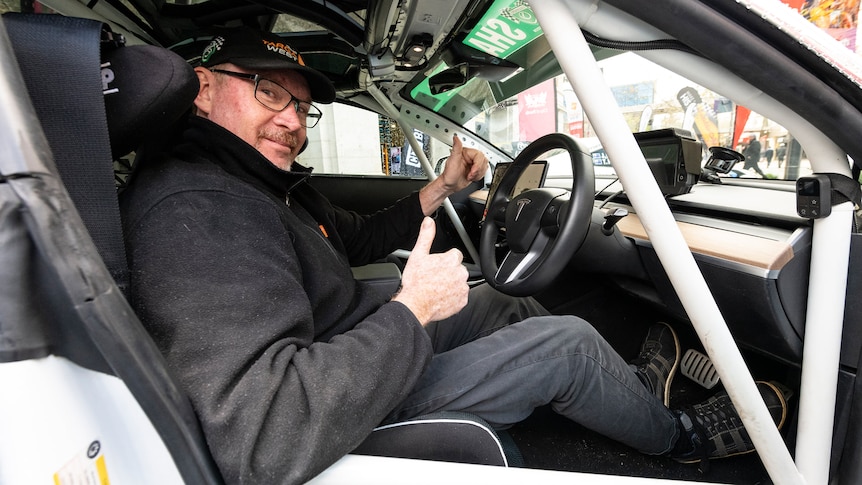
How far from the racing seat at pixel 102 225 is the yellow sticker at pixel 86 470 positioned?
64mm

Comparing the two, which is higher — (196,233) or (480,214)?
(196,233)

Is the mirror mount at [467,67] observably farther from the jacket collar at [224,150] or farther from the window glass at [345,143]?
the window glass at [345,143]

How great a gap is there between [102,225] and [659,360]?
4.92ft

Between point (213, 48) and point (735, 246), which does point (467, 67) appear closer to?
point (213, 48)

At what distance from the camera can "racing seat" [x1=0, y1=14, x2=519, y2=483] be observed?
42 centimetres

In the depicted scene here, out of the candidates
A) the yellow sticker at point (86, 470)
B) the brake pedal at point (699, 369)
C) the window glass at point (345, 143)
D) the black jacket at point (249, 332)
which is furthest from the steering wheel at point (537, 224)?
the window glass at point (345, 143)

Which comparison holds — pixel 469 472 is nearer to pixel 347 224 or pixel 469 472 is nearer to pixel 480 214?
pixel 347 224

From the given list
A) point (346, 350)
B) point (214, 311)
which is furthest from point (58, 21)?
point (346, 350)

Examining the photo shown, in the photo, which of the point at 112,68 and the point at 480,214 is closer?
the point at 112,68

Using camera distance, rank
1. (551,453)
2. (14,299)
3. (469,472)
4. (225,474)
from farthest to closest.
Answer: (551,453) < (469,472) < (225,474) < (14,299)

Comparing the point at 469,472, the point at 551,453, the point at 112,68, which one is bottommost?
the point at 551,453

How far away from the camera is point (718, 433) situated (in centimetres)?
116

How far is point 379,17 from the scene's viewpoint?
1415mm

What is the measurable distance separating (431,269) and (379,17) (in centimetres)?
98
